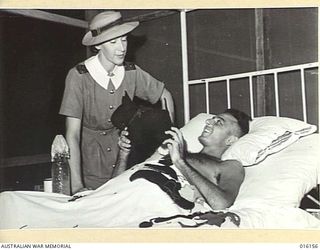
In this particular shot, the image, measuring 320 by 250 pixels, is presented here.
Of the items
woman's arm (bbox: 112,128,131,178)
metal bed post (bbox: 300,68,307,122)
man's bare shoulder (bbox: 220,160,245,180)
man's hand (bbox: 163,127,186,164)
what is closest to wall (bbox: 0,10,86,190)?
woman's arm (bbox: 112,128,131,178)

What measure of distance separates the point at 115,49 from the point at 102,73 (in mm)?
64

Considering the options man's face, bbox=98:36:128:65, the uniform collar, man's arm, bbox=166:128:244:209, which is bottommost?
man's arm, bbox=166:128:244:209

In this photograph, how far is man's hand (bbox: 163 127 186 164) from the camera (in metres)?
0.91

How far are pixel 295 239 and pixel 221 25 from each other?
1.67ft

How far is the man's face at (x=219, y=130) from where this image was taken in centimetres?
95

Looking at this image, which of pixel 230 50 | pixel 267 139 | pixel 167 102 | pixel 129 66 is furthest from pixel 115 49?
pixel 267 139

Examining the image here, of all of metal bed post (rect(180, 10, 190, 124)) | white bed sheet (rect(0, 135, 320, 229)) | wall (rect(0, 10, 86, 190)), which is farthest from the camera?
metal bed post (rect(180, 10, 190, 124))

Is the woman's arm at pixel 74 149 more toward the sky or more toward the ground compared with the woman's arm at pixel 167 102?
more toward the ground

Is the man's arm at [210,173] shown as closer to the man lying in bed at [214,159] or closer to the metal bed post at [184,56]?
the man lying in bed at [214,159]

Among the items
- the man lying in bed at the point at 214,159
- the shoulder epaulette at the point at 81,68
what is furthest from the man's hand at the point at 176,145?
the shoulder epaulette at the point at 81,68

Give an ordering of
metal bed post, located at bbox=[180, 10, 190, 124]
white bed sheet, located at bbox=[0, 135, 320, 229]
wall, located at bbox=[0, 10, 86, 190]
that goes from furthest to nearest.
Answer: metal bed post, located at bbox=[180, 10, 190, 124] < wall, located at bbox=[0, 10, 86, 190] < white bed sheet, located at bbox=[0, 135, 320, 229]

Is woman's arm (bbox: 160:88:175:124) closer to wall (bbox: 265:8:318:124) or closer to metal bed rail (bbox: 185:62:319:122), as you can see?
metal bed rail (bbox: 185:62:319:122)

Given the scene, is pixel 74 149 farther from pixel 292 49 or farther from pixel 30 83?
pixel 292 49

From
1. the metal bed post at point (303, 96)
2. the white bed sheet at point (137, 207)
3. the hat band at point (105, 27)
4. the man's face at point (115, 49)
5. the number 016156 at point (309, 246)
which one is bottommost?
the number 016156 at point (309, 246)
